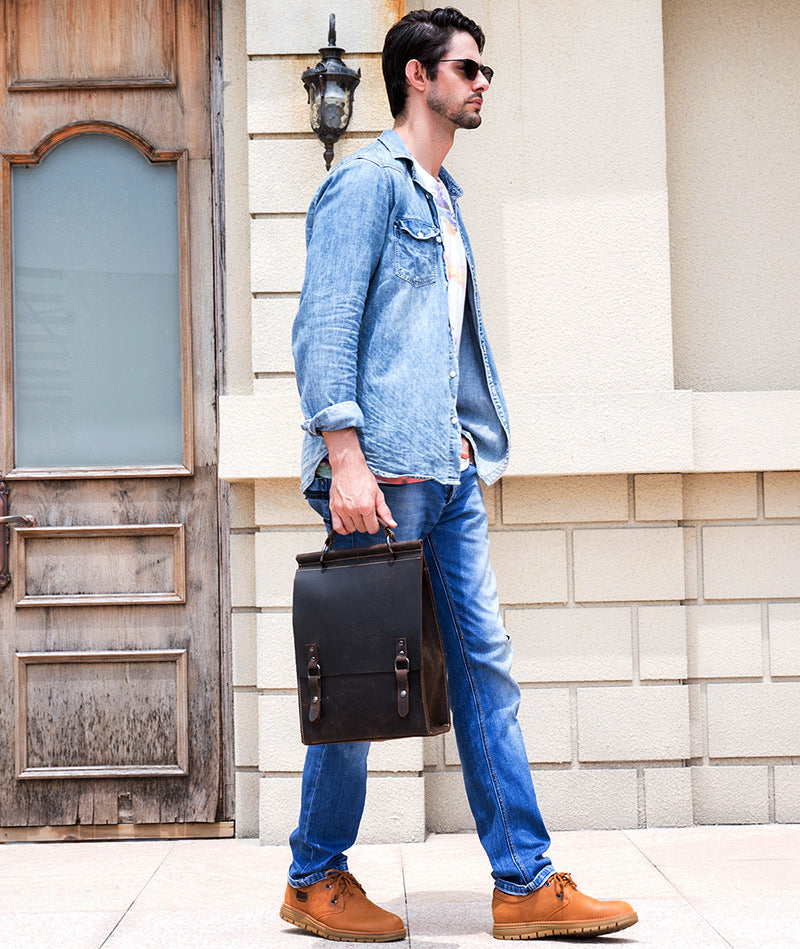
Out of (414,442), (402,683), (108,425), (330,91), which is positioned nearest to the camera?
(402,683)

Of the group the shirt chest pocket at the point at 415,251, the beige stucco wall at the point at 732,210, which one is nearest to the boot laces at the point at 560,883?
the shirt chest pocket at the point at 415,251

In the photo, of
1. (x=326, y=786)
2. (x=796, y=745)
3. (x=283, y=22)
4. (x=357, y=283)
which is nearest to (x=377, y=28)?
(x=283, y=22)

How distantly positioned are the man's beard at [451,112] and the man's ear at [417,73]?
3 cm

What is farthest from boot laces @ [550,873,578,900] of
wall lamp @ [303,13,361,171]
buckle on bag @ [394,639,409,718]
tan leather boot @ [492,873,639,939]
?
wall lamp @ [303,13,361,171]

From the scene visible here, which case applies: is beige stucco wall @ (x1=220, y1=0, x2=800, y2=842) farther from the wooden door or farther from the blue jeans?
the blue jeans

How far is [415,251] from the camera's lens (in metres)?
2.50

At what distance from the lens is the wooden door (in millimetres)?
3840

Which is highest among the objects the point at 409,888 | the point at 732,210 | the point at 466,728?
the point at 732,210

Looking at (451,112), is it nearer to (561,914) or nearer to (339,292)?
(339,292)

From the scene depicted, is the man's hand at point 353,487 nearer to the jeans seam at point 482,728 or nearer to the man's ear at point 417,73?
the jeans seam at point 482,728

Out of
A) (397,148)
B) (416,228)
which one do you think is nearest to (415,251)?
(416,228)

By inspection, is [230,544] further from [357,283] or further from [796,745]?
[796,745]

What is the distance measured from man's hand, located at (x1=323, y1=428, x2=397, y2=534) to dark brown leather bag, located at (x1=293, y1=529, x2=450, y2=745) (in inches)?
2.3

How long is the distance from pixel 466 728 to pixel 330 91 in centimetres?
207
